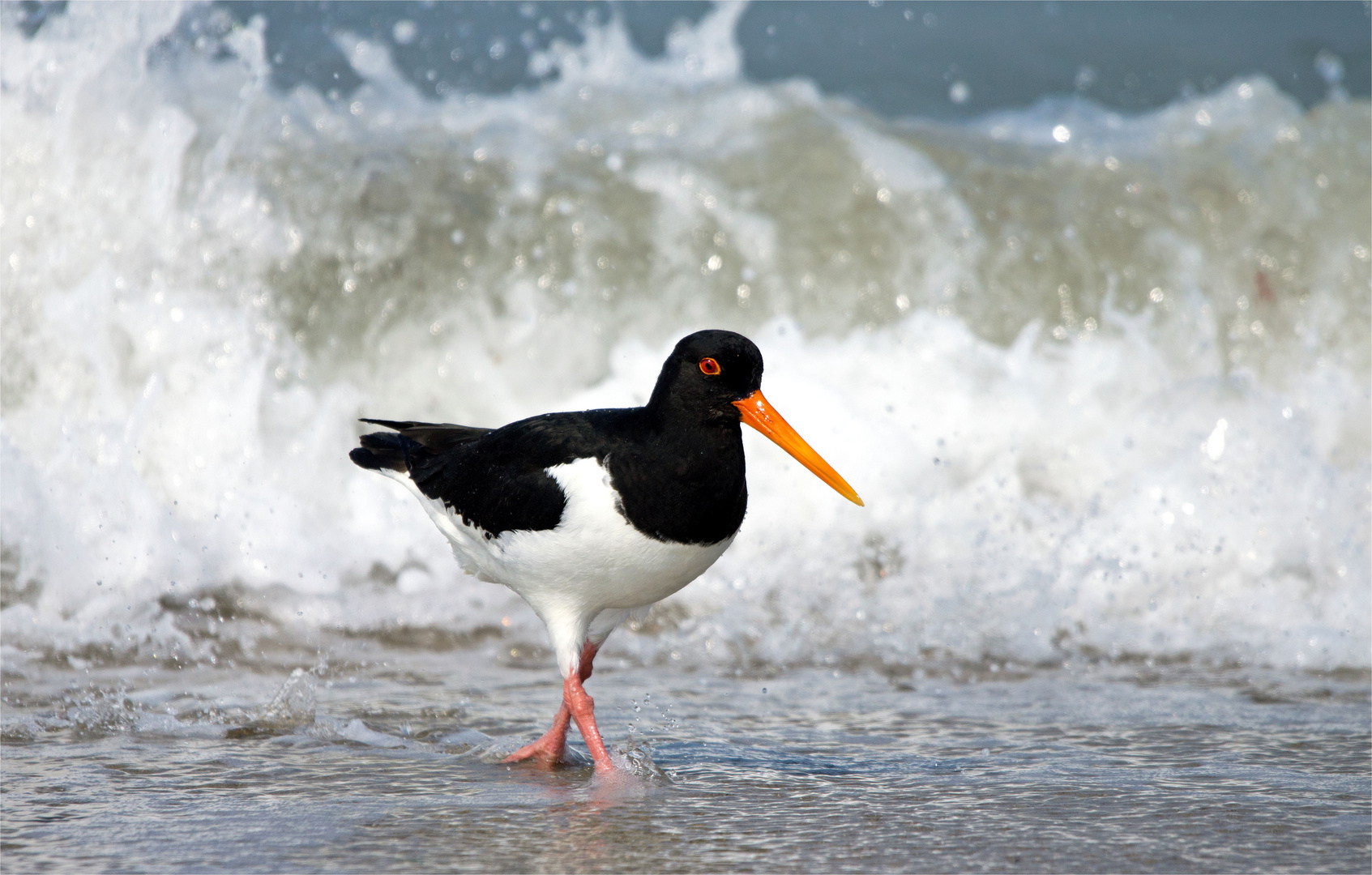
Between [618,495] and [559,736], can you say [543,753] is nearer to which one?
[559,736]

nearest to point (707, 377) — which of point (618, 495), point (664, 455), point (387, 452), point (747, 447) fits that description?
point (664, 455)

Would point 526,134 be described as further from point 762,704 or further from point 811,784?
point 811,784

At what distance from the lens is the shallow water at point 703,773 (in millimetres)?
2871

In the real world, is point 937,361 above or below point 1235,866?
above

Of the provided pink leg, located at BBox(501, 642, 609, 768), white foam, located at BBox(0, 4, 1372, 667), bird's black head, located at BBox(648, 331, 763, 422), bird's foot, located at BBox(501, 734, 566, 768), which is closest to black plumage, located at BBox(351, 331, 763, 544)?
bird's black head, located at BBox(648, 331, 763, 422)

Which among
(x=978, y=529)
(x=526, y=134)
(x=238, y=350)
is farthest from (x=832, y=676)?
(x=526, y=134)

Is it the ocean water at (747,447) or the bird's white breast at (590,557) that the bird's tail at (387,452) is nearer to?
the bird's white breast at (590,557)

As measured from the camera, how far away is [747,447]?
6109mm

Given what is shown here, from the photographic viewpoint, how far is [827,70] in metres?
8.69

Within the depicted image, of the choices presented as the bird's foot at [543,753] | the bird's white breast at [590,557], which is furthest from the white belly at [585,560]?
the bird's foot at [543,753]

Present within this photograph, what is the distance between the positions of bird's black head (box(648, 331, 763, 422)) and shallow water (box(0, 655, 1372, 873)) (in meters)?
0.98

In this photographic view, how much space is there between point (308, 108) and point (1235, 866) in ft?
20.3

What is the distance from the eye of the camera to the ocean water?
10.8ft

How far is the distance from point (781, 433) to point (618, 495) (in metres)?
0.48
